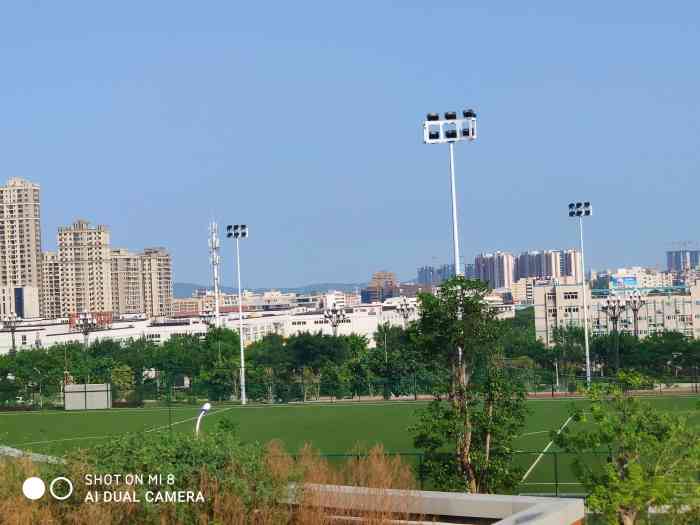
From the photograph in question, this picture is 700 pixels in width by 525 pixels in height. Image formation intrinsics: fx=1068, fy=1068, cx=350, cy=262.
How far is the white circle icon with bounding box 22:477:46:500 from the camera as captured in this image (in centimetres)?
956

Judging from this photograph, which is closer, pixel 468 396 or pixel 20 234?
pixel 468 396

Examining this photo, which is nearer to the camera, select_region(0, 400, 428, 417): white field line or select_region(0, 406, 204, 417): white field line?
select_region(0, 406, 204, 417): white field line

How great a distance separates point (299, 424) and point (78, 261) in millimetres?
168149

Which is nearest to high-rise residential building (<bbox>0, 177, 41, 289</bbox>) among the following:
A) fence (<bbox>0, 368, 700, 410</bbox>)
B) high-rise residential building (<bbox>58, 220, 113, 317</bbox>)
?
high-rise residential building (<bbox>58, 220, 113, 317</bbox>)

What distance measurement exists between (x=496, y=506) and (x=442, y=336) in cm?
574

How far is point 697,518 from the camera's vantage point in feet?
33.9

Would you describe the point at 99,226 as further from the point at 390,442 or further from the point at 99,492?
the point at 99,492

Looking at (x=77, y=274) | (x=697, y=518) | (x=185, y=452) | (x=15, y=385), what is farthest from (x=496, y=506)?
(x=77, y=274)

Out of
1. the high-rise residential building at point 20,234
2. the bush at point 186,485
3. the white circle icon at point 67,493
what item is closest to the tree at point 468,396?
the bush at point 186,485

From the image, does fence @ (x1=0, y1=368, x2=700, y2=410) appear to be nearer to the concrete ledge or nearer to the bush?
the concrete ledge

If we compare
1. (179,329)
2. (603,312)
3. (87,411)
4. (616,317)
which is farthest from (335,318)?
(179,329)

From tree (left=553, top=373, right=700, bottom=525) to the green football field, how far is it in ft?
40.8

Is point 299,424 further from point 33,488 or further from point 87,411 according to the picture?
point 33,488

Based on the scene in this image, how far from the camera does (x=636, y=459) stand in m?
10.4
